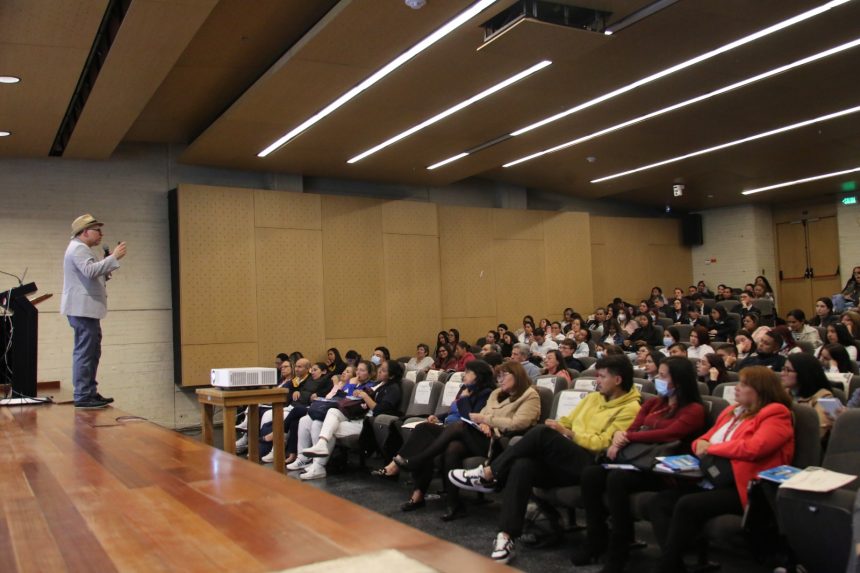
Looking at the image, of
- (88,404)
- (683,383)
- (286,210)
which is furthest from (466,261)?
(683,383)

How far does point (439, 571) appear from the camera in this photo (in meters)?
1.37

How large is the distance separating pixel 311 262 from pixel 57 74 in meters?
4.44

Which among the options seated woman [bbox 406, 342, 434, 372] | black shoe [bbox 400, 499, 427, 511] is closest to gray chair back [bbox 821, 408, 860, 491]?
black shoe [bbox 400, 499, 427, 511]

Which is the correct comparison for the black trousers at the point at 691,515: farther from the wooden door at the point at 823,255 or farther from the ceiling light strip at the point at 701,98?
the wooden door at the point at 823,255

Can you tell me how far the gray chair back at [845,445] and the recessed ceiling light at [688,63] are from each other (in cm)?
359

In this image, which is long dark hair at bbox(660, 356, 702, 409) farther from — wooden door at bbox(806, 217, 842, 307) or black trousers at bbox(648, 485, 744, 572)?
wooden door at bbox(806, 217, 842, 307)

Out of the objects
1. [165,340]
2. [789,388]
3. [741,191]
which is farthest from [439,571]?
[741,191]

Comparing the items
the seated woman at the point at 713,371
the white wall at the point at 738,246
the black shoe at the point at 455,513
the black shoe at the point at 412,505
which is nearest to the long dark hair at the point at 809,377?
the seated woman at the point at 713,371

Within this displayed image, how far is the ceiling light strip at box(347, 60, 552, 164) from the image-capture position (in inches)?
242

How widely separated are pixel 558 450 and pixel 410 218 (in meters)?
7.19

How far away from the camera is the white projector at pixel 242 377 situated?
3717 mm

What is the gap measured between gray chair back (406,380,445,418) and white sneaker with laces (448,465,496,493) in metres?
1.35

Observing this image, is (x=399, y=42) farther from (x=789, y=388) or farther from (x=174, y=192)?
(x=174, y=192)

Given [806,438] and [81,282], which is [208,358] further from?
[806,438]
